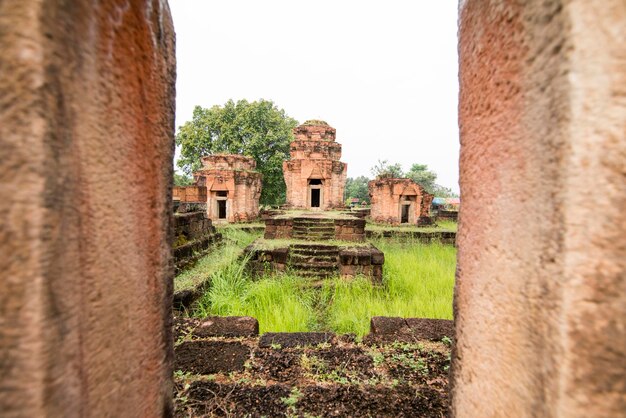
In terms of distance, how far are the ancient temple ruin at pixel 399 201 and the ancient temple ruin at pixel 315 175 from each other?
169cm

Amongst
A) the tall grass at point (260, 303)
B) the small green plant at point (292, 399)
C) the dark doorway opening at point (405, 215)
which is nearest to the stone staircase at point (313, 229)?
the tall grass at point (260, 303)

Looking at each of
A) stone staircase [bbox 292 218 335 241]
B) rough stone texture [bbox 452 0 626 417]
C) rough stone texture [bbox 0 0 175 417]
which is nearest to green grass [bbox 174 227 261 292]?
stone staircase [bbox 292 218 335 241]

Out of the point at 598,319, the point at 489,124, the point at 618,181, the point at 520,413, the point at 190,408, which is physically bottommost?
the point at 190,408

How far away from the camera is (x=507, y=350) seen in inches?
27.4

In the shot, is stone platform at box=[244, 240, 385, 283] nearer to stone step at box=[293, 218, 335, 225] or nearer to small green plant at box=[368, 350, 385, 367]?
stone step at box=[293, 218, 335, 225]

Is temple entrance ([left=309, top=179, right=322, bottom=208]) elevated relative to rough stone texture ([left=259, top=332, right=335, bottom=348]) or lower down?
elevated

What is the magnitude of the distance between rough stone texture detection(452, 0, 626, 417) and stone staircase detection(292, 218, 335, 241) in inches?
269

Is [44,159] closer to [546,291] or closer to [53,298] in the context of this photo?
[53,298]

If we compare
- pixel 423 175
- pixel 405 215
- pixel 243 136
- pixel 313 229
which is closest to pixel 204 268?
pixel 313 229

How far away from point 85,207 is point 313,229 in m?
7.36

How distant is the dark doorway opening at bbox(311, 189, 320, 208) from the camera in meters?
14.1

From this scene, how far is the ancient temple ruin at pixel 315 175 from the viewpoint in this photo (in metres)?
13.3

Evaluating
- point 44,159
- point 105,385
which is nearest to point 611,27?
point 44,159

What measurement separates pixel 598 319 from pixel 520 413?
311 mm
